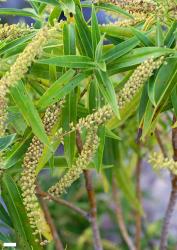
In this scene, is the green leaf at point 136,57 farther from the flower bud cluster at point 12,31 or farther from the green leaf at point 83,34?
the flower bud cluster at point 12,31

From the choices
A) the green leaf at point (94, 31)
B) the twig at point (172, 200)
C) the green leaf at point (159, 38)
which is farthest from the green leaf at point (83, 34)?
the twig at point (172, 200)

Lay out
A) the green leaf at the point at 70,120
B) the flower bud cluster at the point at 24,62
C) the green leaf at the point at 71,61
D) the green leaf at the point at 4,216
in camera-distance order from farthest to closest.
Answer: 1. the green leaf at the point at 4,216
2. the green leaf at the point at 70,120
3. the green leaf at the point at 71,61
4. the flower bud cluster at the point at 24,62

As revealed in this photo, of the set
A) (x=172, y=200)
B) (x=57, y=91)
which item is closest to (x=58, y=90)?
(x=57, y=91)

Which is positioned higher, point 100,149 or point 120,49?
point 120,49

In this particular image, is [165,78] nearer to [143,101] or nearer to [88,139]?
[143,101]

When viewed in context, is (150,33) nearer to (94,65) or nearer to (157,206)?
(94,65)

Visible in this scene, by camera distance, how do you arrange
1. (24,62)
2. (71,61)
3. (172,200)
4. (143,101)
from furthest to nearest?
(172,200) < (143,101) < (71,61) < (24,62)
